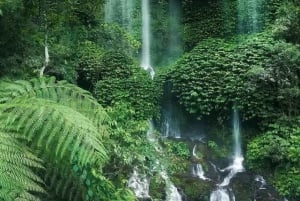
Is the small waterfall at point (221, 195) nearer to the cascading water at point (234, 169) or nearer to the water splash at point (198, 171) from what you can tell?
the cascading water at point (234, 169)

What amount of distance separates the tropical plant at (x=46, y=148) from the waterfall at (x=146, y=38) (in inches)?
397

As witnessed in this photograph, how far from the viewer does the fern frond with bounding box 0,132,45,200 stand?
7.83 feet

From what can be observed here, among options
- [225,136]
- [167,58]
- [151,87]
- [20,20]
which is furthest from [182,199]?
[167,58]

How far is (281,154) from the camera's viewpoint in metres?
8.89

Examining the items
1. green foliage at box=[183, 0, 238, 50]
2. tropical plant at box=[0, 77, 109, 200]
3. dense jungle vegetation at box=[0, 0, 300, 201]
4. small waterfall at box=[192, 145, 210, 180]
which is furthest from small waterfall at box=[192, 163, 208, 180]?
tropical plant at box=[0, 77, 109, 200]

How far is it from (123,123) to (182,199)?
3.42 m

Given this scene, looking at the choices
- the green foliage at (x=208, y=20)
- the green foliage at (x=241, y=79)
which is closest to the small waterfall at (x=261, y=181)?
the green foliage at (x=241, y=79)

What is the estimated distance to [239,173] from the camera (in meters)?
9.25

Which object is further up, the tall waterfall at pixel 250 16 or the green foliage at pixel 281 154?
the tall waterfall at pixel 250 16

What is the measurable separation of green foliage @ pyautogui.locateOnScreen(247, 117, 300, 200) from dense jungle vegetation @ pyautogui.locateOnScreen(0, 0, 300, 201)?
24 mm

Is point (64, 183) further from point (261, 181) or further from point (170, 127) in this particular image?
point (170, 127)

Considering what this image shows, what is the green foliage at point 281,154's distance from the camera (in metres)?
8.61

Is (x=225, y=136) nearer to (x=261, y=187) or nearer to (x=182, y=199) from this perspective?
(x=261, y=187)

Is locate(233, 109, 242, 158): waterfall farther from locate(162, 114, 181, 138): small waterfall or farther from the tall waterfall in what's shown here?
the tall waterfall
